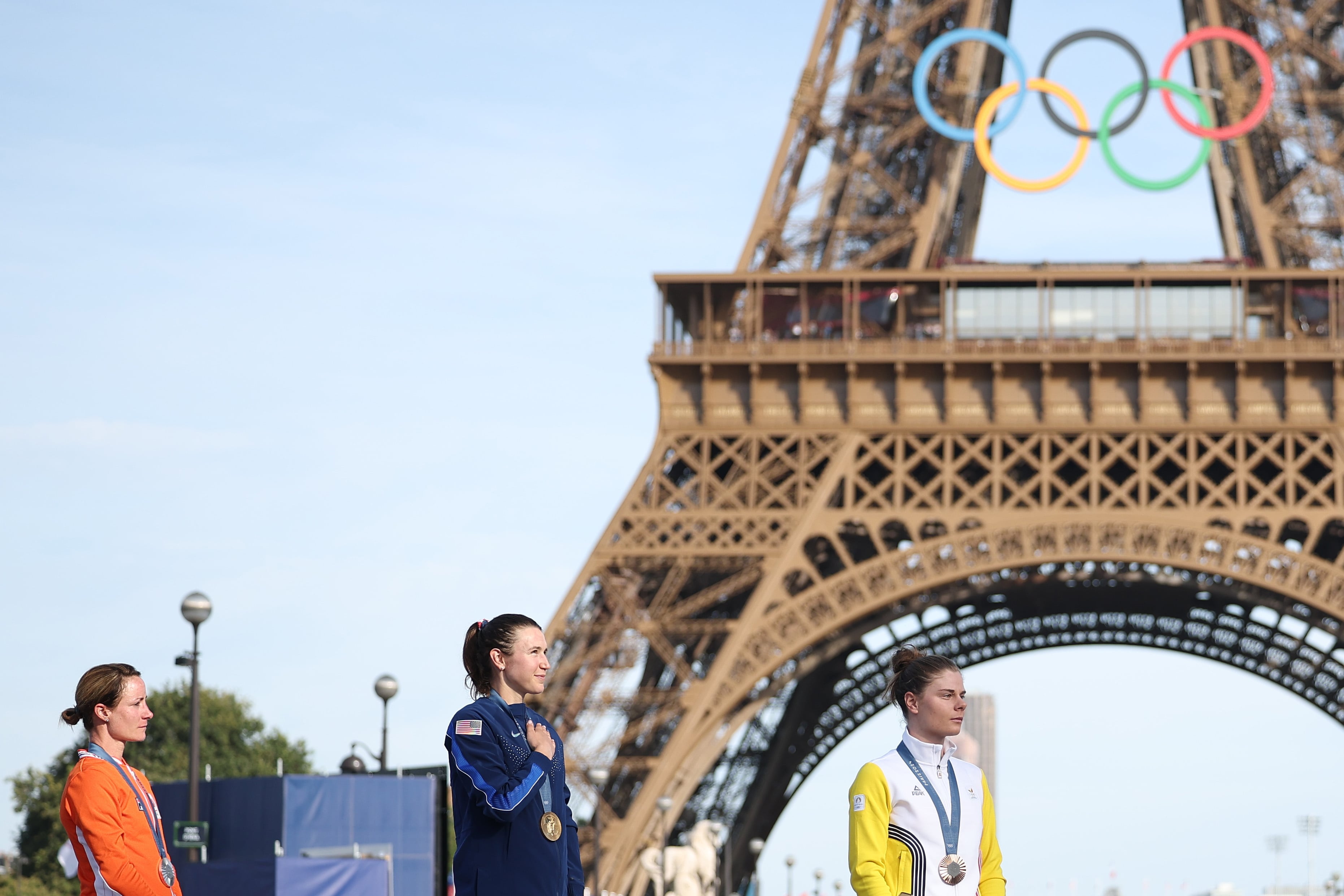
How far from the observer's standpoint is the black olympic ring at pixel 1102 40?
36.6 m

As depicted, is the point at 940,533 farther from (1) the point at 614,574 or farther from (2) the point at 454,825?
(2) the point at 454,825

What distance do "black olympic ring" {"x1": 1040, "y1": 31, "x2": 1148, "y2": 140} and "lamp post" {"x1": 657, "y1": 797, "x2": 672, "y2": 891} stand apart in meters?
13.9

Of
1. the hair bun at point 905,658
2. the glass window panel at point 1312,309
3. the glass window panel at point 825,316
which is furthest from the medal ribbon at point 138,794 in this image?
the glass window panel at point 1312,309

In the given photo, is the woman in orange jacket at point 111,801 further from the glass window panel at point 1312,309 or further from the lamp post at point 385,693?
the glass window panel at point 1312,309

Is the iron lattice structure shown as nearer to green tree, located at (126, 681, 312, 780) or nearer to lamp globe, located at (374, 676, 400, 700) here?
lamp globe, located at (374, 676, 400, 700)

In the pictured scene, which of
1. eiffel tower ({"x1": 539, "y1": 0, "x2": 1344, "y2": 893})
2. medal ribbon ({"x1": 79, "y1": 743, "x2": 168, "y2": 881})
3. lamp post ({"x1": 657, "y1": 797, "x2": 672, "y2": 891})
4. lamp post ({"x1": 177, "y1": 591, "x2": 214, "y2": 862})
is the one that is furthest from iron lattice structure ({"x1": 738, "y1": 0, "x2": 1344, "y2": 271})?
medal ribbon ({"x1": 79, "y1": 743, "x2": 168, "y2": 881})

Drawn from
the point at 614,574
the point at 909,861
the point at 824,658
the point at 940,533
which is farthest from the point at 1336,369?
the point at 909,861

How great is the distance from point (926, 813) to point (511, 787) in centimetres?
164

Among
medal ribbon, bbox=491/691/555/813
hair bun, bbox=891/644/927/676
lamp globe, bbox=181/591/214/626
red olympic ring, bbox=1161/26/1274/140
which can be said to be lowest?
medal ribbon, bbox=491/691/555/813

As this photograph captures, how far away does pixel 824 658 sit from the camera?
3794cm

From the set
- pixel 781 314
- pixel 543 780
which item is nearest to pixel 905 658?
pixel 543 780

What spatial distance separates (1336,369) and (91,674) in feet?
104

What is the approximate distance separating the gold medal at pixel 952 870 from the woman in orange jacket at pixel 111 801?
10.9ft

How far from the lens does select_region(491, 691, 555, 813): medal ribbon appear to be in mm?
7445
